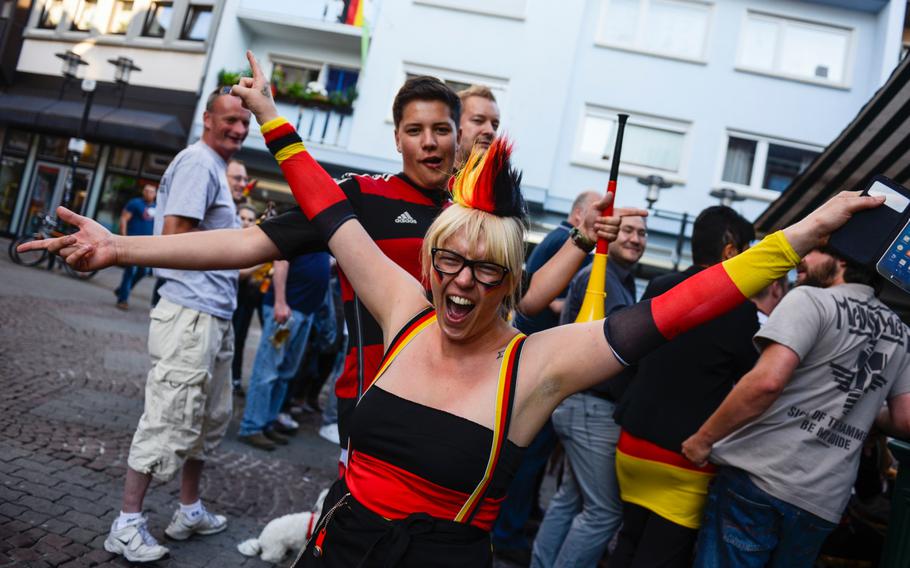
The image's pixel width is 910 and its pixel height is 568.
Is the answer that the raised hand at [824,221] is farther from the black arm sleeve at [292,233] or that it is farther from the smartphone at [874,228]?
the black arm sleeve at [292,233]

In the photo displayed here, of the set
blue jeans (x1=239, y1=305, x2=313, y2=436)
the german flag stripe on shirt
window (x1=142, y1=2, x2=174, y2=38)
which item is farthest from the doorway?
the german flag stripe on shirt

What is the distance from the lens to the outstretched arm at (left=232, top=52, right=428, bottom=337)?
190 centimetres

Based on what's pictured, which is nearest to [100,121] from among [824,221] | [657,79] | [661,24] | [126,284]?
[126,284]

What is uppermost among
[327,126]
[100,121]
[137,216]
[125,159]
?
[327,126]

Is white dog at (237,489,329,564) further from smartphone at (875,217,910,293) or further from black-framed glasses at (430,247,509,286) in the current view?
smartphone at (875,217,910,293)

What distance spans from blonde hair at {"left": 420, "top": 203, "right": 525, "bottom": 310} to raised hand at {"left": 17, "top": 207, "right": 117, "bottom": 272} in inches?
36.3

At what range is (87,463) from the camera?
12.8 ft

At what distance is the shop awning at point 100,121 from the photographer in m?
16.4

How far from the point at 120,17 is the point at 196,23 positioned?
2675 mm

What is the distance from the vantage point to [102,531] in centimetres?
316

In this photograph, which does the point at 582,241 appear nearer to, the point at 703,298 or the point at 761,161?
the point at 703,298

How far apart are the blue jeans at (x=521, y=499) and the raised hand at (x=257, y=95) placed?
2647mm

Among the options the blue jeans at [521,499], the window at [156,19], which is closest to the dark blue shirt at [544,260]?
the blue jeans at [521,499]

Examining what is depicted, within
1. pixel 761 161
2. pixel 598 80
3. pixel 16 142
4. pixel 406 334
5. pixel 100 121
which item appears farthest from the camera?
pixel 16 142
